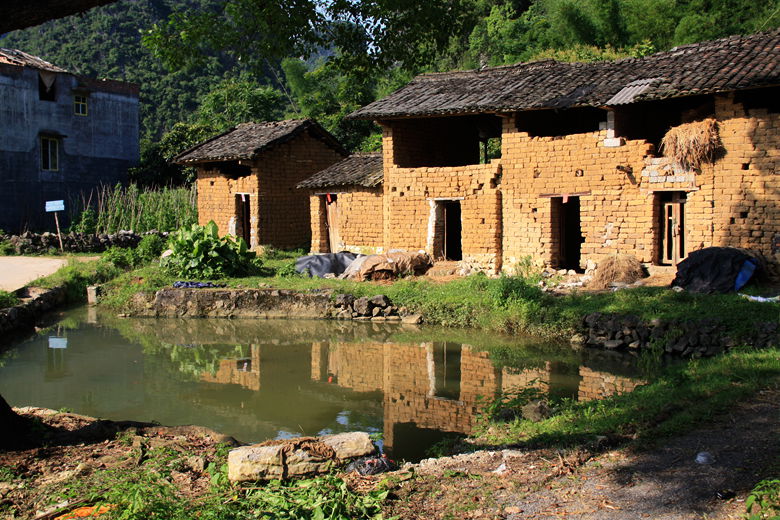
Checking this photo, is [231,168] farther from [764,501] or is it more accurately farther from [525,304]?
[764,501]

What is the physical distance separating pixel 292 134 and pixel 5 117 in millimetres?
11818

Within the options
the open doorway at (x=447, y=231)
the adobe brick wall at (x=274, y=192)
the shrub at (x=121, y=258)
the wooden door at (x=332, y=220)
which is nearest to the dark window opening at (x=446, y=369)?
the open doorway at (x=447, y=231)

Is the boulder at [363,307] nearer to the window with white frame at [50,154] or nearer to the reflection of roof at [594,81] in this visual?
the reflection of roof at [594,81]

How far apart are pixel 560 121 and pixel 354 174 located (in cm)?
575

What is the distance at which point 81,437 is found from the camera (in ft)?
21.9

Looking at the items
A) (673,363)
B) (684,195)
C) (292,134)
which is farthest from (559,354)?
(292,134)

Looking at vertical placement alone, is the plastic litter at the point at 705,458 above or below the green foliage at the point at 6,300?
Answer: below

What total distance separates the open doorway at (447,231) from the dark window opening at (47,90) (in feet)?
58.0

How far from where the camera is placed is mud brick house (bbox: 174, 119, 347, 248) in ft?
73.2

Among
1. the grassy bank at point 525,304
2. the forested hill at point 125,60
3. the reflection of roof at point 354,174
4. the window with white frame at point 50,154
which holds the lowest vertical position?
the grassy bank at point 525,304

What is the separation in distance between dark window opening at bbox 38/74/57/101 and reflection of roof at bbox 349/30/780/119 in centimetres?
1593

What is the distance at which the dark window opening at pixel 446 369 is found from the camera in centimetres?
1011

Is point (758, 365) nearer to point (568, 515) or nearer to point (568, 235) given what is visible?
point (568, 515)

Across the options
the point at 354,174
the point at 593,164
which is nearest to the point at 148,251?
the point at 354,174
